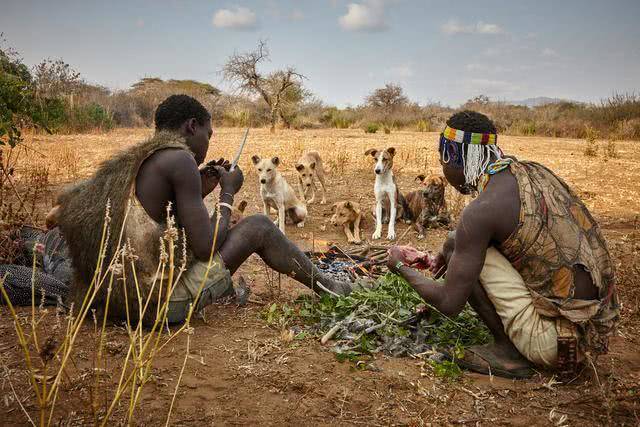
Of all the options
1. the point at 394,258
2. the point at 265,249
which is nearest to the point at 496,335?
the point at 394,258

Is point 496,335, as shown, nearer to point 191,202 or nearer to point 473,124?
point 473,124

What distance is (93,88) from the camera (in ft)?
108

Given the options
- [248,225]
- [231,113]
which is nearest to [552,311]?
[248,225]

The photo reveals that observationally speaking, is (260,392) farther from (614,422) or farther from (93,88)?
(93,88)

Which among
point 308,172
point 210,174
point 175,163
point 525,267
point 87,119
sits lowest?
point 525,267

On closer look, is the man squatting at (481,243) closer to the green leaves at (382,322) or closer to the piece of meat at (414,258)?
the piece of meat at (414,258)

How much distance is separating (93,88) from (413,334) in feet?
114

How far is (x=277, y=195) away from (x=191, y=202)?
447cm

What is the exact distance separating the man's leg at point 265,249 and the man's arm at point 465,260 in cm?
125

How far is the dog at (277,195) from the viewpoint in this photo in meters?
7.61

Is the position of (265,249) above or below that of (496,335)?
above

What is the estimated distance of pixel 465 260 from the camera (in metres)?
2.68

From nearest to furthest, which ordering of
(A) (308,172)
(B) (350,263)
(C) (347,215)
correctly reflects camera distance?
(B) (350,263)
(C) (347,215)
(A) (308,172)

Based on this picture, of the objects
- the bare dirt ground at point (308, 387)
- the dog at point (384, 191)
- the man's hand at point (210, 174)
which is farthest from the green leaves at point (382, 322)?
the dog at point (384, 191)
